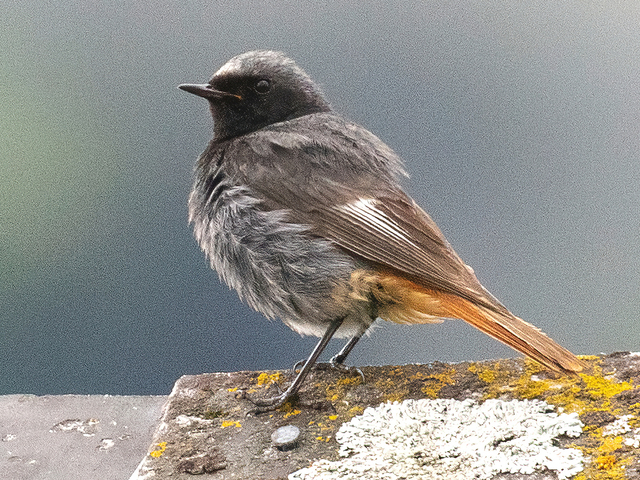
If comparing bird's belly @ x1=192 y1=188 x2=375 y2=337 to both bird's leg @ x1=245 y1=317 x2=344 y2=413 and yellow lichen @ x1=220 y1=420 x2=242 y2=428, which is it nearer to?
bird's leg @ x1=245 y1=317 x2=344 y2=413

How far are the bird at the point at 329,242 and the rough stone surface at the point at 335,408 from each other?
0.12 metres

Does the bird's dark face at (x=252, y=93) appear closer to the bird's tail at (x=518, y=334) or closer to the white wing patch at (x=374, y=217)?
the white wing patch at (x=374, y=217)

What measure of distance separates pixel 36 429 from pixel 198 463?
1.11 m

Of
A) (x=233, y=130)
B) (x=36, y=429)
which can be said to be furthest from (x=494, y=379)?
(x=36, y=429)

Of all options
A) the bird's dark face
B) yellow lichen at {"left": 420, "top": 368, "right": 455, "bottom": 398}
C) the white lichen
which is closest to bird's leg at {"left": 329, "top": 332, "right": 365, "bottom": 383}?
yellow lichen at {"left": 420, "top": 368, "right": 455, "bottom": 398}

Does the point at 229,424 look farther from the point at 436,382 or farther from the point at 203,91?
the point at 203,91

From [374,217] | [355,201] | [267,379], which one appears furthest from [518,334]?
[267,379]

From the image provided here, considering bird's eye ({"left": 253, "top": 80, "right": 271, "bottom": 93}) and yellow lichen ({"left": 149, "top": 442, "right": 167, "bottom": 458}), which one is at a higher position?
bird's eye ({"left": 253, "top": 80, "right": 271, "bottom": 93})

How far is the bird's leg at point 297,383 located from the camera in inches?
121

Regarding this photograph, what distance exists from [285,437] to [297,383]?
0.38 metres

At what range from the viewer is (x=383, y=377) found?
3.21 meters

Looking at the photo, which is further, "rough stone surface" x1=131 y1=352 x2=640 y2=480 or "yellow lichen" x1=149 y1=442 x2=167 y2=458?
"yellow lichen" x1=149 y1=442 x2=167 y2=458

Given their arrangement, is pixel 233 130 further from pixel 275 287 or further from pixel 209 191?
pixel 275 287

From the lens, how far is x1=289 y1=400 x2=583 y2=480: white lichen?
7.92 ft
